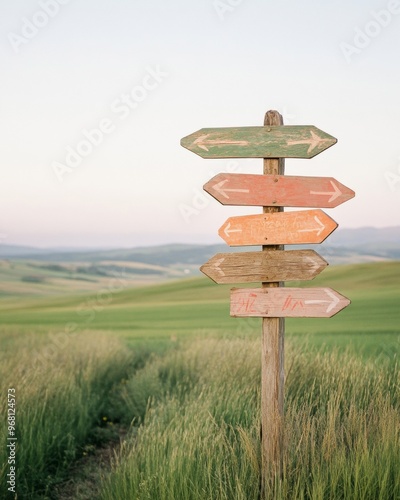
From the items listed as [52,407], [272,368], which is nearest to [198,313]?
[52,407]

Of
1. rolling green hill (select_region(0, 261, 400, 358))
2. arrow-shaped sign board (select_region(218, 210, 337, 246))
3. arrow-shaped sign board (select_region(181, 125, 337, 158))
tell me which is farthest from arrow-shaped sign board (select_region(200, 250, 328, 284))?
rolling green hill (select_region(0, 261, 400, 358))

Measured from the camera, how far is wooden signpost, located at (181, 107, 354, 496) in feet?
17.4

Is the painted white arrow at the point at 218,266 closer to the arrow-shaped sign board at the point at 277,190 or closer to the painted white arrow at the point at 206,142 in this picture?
the arrow-shaped sign board at the point at 277,190

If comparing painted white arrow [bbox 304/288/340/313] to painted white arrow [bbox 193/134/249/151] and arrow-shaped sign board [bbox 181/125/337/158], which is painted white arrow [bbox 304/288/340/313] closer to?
arrow-shaped sign board [bbox 181/125/337/158]

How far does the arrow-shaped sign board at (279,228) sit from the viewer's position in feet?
17.2

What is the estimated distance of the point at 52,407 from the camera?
8227 mm

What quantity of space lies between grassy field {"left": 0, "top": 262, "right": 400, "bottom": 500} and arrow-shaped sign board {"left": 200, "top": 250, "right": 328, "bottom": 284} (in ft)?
3.98

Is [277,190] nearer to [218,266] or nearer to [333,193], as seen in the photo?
[333,193]

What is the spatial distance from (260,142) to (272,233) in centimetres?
81

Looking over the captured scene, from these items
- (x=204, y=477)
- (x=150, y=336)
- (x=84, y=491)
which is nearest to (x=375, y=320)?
(x=150, y=336)

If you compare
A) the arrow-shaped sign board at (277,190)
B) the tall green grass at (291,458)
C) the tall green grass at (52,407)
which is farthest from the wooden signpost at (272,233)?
the tall green grass at (52,407)

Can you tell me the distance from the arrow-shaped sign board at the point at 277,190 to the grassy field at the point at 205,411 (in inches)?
70.0

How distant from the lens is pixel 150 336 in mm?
16188

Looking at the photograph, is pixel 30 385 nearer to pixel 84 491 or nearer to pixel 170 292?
pixel 84 491
